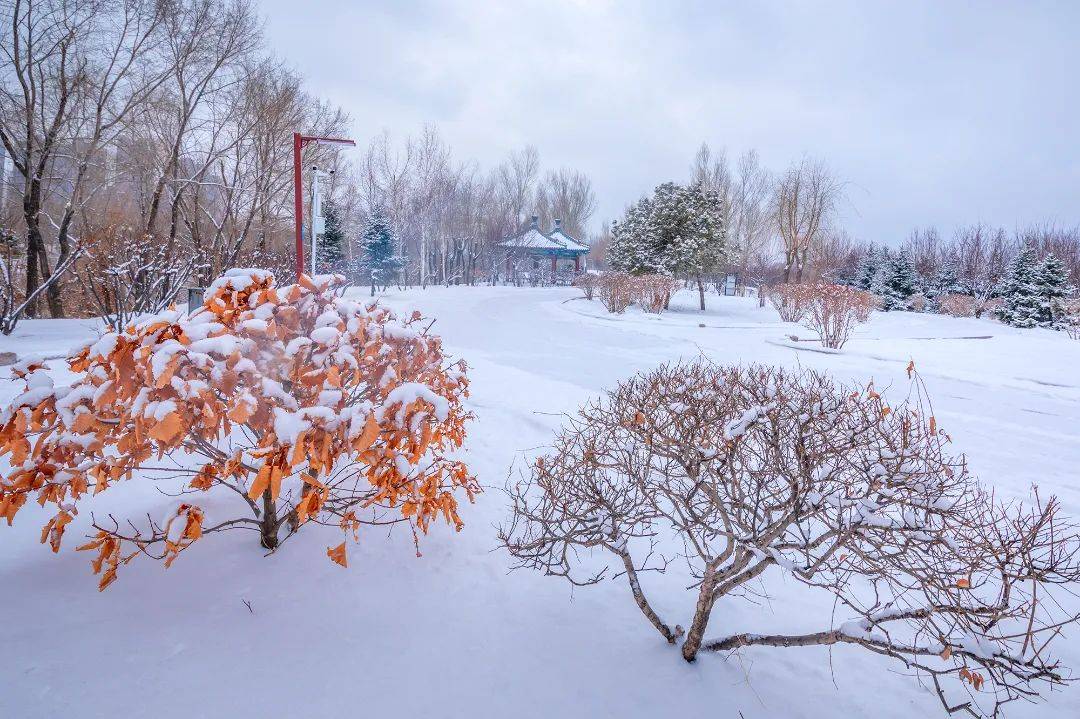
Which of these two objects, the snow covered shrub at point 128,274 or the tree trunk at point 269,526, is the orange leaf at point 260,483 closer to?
the tree trunk at point 269,526

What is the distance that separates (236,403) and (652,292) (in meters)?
20.4

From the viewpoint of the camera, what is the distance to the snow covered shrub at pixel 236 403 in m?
1.84

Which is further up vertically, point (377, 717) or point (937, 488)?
point (937, 488)

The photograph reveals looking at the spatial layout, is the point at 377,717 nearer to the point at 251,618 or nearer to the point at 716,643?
the point at 251,618

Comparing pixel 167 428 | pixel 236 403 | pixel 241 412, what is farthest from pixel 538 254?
pixel 167 428

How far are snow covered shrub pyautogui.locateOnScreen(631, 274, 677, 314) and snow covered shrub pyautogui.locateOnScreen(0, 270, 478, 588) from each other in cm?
1918

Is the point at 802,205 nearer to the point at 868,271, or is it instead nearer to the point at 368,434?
the point at 868,271

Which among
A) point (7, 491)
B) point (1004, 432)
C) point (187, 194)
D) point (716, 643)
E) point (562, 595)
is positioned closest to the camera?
point (7, 491)

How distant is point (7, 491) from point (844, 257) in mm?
38531

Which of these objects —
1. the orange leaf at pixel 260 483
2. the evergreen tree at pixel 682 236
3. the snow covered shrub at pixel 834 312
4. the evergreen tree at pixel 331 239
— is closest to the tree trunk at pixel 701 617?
the orange leaf at pixel 260 483

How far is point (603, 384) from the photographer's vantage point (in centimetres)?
773

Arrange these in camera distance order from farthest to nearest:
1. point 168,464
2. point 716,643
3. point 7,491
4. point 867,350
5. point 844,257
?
point 844,257
point 867,350
point 168,464
point 716,643
point 7,491

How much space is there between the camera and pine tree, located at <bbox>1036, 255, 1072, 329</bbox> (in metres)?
19.5

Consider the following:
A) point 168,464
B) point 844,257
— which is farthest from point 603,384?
point 844,257
